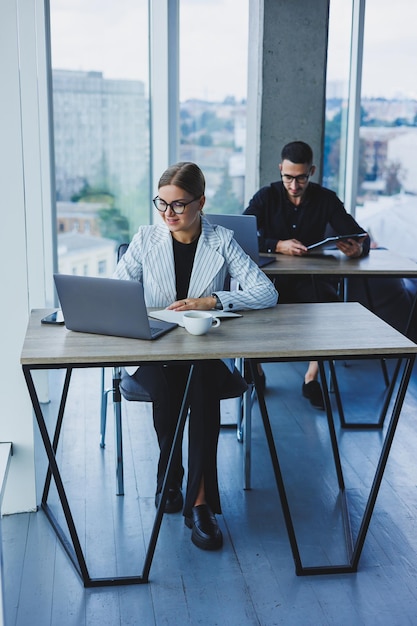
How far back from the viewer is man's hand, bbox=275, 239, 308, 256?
416 centimetres

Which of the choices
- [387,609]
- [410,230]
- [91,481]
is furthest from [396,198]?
[387,609]

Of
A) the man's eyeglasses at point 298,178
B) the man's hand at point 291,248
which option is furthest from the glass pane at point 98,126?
the man's hand at point 291,248

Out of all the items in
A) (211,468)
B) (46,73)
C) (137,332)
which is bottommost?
(211,468)

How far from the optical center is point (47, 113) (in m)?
5.34

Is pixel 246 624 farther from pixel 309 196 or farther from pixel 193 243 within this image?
pixel 309 196

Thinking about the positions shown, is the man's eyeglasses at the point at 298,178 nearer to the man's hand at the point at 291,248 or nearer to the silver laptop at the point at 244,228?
the man's hand at the point at 291,248

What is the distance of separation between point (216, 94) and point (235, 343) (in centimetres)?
369

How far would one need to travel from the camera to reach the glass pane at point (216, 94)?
564 cm

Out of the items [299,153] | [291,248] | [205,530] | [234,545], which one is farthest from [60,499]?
[299,153]

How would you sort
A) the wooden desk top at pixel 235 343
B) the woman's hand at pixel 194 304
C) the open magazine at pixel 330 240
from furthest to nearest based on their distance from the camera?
the open magazine at pixel 330 240, the woman's hand at pixel 194 304, the wooden desk top at pixel 235 343

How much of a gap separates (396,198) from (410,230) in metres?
0.26

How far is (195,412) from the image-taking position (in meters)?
2.83

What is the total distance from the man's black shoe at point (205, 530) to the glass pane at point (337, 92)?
3684 mm

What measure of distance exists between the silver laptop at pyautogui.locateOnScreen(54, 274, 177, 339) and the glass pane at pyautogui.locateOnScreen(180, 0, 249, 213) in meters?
3.40
